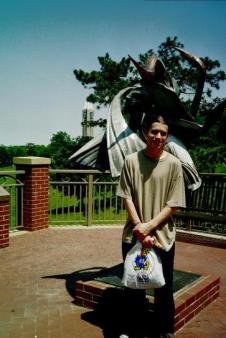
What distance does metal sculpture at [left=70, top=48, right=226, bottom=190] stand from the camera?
415 cm

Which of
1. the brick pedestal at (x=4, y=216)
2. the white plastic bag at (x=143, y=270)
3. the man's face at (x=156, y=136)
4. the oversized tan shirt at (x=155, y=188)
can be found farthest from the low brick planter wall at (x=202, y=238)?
the man's face at (x=156, y=136)

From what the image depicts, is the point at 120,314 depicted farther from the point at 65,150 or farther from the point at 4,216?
the point at 65,150

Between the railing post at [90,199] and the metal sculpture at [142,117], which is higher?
the metal sculpture at [142,117]

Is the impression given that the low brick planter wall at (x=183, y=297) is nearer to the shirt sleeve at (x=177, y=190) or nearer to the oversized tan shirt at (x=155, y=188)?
the oversized tan shirt at (x=155, y=188)

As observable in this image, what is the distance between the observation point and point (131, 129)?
15.7 feet

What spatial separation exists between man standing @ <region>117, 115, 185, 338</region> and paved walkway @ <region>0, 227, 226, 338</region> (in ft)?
3.88

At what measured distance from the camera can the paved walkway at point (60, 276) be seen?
401 cm

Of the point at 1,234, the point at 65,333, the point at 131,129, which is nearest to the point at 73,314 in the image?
the point at 65,333

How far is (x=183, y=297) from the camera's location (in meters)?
4.19

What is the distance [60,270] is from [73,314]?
5.84 feet

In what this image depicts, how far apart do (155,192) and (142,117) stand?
1520 mm

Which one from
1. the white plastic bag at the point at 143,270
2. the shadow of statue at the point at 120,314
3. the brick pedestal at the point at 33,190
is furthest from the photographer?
the brick pedestal at the point at 33,190

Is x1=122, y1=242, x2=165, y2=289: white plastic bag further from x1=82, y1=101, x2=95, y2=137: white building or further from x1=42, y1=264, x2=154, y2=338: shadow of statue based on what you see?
x1=82, y1=101, x2=95, y2=137: white building

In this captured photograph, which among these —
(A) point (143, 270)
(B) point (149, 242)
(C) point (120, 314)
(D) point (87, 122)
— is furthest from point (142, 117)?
(D) point (87, 122)
